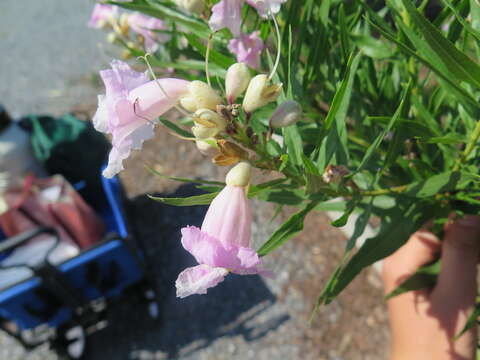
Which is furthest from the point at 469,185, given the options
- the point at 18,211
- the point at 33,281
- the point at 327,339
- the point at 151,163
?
the point at 151,163

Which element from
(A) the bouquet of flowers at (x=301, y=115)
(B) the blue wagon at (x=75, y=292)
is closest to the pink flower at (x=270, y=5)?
(A) the bouquet of flowers at (x=301, y=115)

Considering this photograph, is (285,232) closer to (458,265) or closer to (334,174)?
(334,174)

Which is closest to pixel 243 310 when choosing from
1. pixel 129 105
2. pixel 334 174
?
pixel 334 174

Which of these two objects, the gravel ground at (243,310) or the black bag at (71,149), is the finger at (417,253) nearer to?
the gravel ground at (243,310)

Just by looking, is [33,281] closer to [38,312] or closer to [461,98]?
[38,312]

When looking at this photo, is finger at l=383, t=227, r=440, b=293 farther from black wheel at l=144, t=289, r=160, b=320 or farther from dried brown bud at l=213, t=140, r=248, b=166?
black wheel at l=144, t=289, r=160, b=320

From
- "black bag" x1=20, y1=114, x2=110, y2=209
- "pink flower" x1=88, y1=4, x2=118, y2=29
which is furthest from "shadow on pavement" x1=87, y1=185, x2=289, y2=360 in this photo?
"pink flower" x1=88, y1=4, x2=118, y2=29
